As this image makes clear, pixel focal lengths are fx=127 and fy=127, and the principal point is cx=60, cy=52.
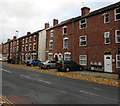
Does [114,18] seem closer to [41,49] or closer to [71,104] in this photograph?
[71,104]

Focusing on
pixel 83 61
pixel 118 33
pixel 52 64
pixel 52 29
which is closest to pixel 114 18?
pixel 118 33

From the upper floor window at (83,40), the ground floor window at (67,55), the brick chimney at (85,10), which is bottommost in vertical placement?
the ground floor window at (67,55)

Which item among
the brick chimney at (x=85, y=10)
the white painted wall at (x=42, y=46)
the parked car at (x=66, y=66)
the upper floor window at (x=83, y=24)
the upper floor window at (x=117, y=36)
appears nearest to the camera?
the upper floor window at (x=117, y=36)

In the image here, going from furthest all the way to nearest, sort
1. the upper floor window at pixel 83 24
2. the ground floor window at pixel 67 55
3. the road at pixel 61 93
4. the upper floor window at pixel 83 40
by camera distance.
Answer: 1. the ground floor window at pixel 67 55
2. the upper floor window at pixel 83 24
3. the upper floor window at pixel 83 40
4. the road at pixel 61 93

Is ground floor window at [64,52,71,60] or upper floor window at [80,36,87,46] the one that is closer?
upper floor window at [80,36,87,46]

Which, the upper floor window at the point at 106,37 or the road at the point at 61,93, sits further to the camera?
the upper floor window at the point at 106,37

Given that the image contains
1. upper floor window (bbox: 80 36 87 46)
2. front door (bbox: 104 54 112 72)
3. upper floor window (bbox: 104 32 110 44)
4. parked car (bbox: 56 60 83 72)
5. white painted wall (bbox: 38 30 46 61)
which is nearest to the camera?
front door (bbox: 104 54 112 72)

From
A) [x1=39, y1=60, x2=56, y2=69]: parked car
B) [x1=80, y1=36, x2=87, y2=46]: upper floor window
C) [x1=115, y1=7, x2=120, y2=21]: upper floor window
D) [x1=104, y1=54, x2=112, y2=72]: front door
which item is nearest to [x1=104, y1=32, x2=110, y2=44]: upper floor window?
[x1=104, y1=54, x2=112, y2=72]: front door

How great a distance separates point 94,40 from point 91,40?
59 cm

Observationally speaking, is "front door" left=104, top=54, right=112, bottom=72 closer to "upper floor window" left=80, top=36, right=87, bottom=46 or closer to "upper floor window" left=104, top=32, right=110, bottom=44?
"upper floor window" left=104, top=32, right=110, bottom=44

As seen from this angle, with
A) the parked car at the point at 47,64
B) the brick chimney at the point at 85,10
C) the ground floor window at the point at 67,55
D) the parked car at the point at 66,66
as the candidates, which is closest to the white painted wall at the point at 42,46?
the ground floor window at the point at 67,55

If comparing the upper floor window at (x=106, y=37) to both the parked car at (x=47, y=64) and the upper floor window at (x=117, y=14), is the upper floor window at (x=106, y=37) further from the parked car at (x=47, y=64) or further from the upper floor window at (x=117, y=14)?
the parked car at (x=47, y=64)

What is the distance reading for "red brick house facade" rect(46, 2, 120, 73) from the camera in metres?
18.1

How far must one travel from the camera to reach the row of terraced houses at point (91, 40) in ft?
59.5
